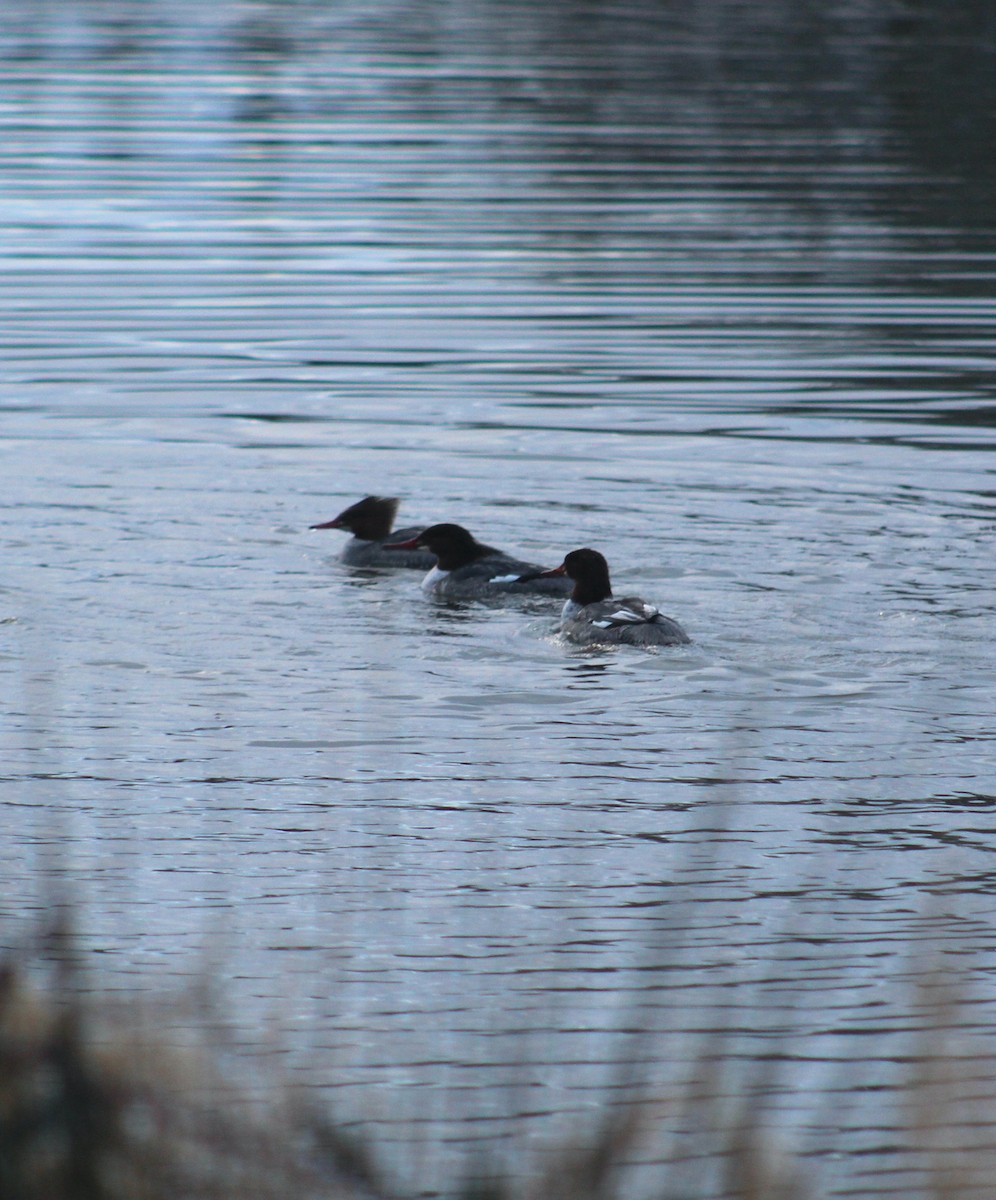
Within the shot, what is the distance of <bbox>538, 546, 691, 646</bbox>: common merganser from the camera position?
1013cm

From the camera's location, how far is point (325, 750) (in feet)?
28.4

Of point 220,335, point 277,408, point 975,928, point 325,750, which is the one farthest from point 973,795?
point 220,335

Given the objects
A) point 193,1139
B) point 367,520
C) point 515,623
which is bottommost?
point 515,623

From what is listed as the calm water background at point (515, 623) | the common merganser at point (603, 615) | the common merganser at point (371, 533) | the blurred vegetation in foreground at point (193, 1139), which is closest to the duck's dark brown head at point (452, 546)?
the calm water background at point (515, 623)

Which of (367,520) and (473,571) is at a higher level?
(367,520)

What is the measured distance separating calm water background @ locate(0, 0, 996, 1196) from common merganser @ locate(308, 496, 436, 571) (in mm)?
299

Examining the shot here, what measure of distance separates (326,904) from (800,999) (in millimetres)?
1687

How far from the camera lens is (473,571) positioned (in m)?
11.5

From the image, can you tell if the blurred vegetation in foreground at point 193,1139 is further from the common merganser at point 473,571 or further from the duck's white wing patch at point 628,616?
the common merganser at point 473,571

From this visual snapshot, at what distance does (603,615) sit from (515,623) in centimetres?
113

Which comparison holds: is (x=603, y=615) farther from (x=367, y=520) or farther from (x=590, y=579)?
(x=367, y=520)

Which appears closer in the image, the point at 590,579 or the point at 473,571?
the point at 590,579

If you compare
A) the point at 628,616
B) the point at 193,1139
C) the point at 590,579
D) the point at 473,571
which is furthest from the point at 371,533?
the point at 193,1139

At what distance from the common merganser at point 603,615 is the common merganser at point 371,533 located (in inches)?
71.6
